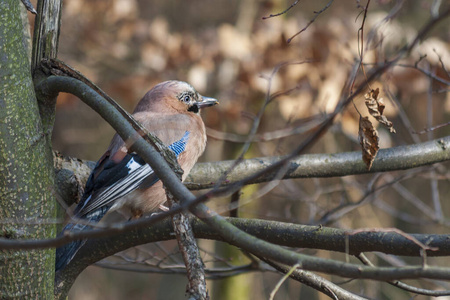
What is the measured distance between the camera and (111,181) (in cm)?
348

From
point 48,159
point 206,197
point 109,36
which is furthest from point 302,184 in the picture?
point 206,197

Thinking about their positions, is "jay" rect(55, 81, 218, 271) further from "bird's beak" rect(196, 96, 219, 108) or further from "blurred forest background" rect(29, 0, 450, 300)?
"blurred forest background" rect(29, 0, 450, 300)

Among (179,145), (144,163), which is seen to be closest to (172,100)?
(179,145)

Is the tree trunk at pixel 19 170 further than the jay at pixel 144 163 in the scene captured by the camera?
No

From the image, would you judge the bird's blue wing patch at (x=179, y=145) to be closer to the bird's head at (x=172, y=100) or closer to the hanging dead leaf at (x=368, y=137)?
the bird's head at (x=172, y=100)

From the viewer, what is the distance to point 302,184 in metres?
7.50

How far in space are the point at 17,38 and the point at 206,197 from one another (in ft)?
4.60

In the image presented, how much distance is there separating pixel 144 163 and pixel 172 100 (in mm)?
890

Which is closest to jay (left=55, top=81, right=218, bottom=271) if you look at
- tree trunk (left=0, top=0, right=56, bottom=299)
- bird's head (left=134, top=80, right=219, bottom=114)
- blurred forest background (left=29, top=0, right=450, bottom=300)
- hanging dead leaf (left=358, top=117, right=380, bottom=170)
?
bird's head (left=134, top=80, right=219, bottom=114)

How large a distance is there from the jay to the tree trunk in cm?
47

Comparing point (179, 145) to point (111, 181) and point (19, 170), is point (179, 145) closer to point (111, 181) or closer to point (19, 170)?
point (111, 181)

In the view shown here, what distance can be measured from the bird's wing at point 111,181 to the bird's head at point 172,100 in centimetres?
73

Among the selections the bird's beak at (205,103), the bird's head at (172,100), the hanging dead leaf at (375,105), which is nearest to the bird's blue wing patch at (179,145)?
the bird's head at (172,100)

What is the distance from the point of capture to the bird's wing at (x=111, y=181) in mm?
3365
